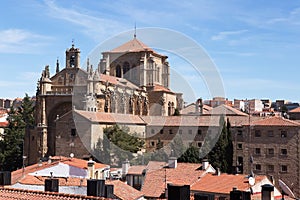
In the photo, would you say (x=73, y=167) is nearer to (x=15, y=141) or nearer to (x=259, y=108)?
(x=15, y=141)

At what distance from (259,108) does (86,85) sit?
42800mm

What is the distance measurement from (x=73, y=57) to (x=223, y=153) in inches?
800

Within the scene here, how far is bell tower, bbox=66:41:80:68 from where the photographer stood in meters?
47.6

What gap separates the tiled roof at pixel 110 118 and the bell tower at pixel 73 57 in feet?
24.8

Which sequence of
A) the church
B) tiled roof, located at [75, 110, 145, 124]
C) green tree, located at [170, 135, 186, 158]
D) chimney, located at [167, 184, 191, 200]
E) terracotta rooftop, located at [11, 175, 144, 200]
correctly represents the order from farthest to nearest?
the church, green tree, located at [170, 135, 186, 158], tiled roof, located at [75, 110, 145, 124], terracotta rooftop, located at [11, 175, 144, 200], chimney, located at [167, 184, 191, 200]

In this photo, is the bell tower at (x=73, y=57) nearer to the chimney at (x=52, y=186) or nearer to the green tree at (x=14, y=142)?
the green tree at (x=14, y=142)

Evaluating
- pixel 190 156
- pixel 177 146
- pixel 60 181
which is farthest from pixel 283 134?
pixel 60 181

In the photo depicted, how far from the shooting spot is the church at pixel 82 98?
132ft

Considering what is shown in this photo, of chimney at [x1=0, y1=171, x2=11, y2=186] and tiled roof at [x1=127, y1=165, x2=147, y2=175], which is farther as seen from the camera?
tiled roof at [x1=127, y1=165, x2=147, y2=175]

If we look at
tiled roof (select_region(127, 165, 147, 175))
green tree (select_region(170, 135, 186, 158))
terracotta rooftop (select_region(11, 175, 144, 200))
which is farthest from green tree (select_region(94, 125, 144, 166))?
terracotta rooftop (select_region(11, 175, 144, 200))

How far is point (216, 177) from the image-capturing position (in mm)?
22750

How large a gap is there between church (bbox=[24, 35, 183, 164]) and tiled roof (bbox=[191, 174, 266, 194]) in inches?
670

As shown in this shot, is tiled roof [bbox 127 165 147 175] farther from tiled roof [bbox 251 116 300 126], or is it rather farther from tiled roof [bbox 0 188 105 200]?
tiled roof [bbox 0 188 105 200]

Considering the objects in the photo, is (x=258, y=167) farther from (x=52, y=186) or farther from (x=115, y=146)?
(x=52, y=186)
